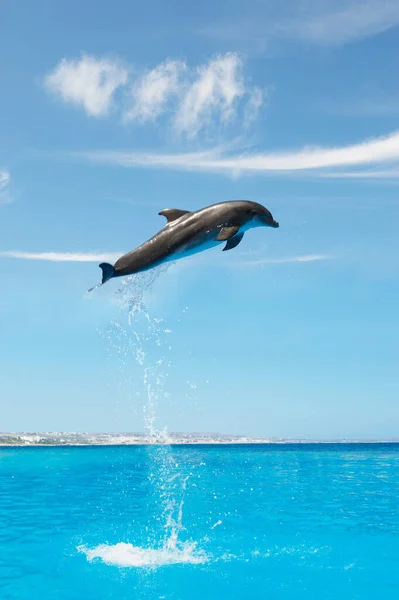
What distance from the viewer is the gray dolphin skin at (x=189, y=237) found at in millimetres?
10055

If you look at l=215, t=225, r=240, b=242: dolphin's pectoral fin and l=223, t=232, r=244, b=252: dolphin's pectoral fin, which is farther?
l=223, t=232, r=244, b=252: dolphin's pectoral fin

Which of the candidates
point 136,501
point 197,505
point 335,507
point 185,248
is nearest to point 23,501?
point 136,501

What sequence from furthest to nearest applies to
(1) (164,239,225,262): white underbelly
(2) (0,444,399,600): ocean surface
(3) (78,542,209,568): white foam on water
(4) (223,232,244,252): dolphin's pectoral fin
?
1. (3) (78,542,209,568): white foam on water
2. (2) (0,444,399,600): ocean surface
3. (4) (223,232,244,252): dolphin's pectoral fin
4. (1) (164,239,225,262): white underbelly

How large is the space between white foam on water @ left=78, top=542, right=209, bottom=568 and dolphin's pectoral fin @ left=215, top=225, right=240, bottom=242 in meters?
10.7

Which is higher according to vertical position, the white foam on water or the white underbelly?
the white underbelly

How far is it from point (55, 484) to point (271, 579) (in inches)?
1246

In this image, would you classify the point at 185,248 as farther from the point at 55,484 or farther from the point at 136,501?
the point at 55,484

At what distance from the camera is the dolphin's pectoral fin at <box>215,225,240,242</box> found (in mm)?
9969

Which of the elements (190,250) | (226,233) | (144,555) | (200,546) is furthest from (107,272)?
(200,546)

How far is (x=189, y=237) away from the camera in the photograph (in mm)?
10031

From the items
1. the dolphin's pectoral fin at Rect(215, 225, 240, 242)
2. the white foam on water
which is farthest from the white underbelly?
the white foam on water

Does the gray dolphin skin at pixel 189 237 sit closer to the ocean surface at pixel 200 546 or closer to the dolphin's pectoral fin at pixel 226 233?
the dolphin's pectoral fin at pixel 226 233

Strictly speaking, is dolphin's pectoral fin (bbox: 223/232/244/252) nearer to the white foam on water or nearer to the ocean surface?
the ocean surface

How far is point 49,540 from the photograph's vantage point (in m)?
20.2
